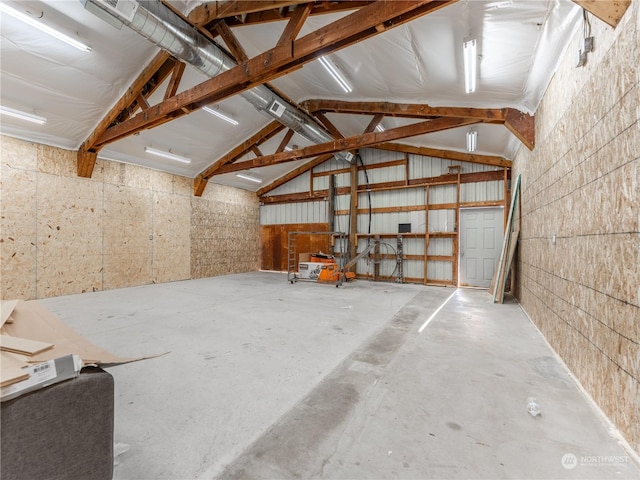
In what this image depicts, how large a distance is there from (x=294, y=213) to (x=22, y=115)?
7.33 meters

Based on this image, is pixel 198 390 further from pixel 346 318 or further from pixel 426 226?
pixel 426 226

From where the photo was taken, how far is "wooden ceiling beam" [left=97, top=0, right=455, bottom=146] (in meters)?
2.77

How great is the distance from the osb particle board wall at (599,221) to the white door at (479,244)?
4.16 meters

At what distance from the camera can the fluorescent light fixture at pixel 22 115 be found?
4.83 meters

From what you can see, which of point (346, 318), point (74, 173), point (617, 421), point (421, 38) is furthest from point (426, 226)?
point (74, 173)

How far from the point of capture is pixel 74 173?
6.41m

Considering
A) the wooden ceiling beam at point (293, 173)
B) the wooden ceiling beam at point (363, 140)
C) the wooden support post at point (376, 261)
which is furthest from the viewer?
the wooden ceiling beam at point (293, 173)

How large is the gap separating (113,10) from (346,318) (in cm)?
470

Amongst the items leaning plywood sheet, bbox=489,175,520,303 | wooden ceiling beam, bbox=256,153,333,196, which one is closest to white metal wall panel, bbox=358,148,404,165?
wooden ceiling beam, bbox=256,153,333,196

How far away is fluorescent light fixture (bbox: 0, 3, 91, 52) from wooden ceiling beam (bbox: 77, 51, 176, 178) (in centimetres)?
94

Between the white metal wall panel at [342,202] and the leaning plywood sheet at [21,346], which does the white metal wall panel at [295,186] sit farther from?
the leaning plywood sheet at [21,346]

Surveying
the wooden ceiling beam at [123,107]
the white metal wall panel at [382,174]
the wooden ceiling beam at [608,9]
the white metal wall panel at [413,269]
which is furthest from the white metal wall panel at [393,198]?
the wooden ceiling beam at [608,9]

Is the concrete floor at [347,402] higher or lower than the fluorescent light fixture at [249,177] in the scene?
lower

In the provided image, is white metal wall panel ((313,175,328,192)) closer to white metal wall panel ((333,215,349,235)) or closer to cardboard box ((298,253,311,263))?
white metal wall panel ((333,215,349,235))
